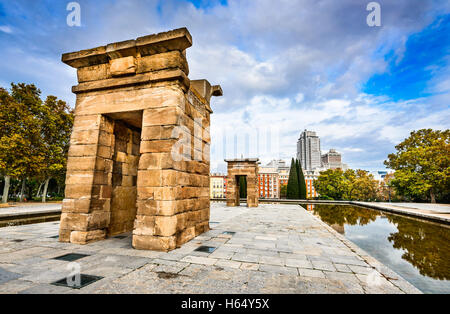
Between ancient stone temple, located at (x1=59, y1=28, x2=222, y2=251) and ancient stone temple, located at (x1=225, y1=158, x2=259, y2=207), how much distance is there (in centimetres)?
1032

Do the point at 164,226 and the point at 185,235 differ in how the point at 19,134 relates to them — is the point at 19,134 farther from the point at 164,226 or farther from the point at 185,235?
the point at 164,226

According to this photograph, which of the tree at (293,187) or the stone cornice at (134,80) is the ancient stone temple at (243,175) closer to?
the stone cornice at (134,80)

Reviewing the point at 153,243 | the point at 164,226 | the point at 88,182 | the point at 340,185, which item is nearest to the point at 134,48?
the point at 88,182

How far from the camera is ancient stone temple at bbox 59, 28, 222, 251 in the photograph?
4176mm

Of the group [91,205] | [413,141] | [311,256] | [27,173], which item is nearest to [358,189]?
[413,141]

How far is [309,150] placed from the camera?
189m

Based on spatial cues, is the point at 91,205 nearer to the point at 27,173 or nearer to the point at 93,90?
the point at 93,90

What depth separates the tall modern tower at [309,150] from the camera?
184625mm

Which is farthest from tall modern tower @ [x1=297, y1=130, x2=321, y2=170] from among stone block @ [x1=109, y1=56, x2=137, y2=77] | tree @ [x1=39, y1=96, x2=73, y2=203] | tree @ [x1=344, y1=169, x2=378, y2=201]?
stone block @ [x1=109, y1=56, x2=137, y2=77]

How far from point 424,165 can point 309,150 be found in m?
175

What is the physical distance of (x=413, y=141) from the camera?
1053 inches

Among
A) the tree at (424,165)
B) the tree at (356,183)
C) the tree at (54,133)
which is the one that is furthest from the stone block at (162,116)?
the tree at (356,183)

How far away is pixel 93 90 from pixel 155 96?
179 centimetres

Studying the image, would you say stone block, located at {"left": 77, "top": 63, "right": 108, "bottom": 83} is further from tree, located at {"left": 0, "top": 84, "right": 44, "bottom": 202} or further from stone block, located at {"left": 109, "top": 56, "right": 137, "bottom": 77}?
tree, located at {"left": 0, "top": 84, "right": 44, "bottom": 202}
